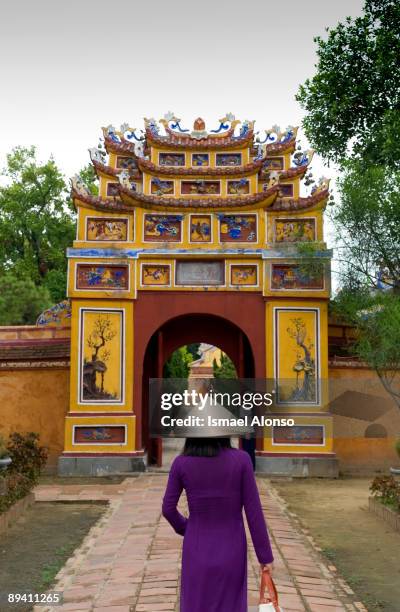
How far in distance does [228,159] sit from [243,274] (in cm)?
274

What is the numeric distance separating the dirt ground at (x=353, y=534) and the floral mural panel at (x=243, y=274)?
4178 millimetres

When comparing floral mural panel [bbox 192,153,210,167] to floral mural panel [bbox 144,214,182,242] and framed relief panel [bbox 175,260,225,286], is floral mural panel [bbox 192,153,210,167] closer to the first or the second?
floral mural panel [bbox 144,214,182,242]

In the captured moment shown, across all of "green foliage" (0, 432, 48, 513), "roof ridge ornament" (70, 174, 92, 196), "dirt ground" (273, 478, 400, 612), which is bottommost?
"dirt ground" (273, 478, 400, 612)

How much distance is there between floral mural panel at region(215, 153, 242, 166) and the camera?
50.1ft

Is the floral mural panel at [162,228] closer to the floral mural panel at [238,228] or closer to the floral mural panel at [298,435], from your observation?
the floral mural panel at [238,228]

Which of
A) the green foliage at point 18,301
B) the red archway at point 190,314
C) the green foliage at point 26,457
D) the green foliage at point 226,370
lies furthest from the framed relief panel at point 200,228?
the green foliage at point 226,370

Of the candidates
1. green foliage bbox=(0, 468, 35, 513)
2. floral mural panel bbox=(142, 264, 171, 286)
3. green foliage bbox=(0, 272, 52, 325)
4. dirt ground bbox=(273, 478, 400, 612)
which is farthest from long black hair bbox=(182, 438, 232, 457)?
green foliage bbox=(0, 272, 52, 325)

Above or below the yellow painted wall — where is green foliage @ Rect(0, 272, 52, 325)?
above

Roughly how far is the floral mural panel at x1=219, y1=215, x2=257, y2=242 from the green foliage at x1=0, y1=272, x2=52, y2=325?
12.5m

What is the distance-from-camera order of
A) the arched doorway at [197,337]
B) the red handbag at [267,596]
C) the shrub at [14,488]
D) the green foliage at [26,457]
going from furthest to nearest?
the arched doorway at [197,337]
the green foliage at [26,457]
the shrub at [14,488]
the red handbag at [267,596]

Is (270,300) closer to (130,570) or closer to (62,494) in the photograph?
(62,494)

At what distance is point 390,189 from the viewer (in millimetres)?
12070

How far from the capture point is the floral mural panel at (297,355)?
1410 centimetres

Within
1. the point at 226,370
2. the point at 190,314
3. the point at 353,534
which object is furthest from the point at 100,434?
the point at 226,370
